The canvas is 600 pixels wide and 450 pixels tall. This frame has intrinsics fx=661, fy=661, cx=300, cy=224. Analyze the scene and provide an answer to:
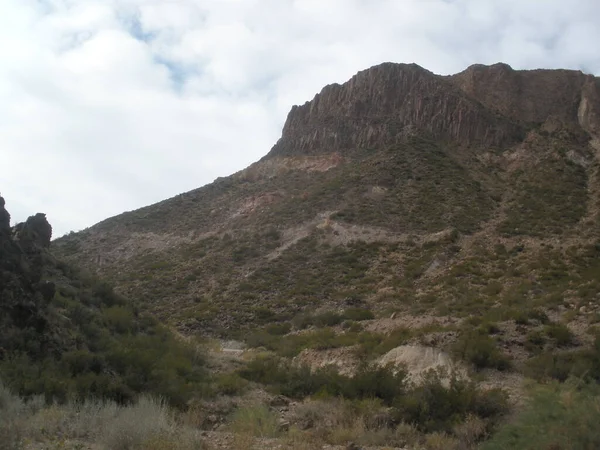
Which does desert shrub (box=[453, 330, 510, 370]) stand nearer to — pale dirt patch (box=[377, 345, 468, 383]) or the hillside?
the hillside

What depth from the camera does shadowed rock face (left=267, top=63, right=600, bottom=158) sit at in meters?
58.9

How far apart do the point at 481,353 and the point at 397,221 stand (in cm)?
2707

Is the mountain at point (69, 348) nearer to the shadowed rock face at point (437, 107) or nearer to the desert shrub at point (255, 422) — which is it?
the desert shrub at point (255, 422)

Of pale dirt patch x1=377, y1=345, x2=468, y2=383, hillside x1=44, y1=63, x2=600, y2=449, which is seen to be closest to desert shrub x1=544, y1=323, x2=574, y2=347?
hillside x1=44, y1=63, x2=600, y2=449

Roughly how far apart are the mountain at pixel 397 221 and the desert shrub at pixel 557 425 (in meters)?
8.54

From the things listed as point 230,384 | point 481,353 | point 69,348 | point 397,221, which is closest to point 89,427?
point 69,348

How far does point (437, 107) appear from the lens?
6050cm

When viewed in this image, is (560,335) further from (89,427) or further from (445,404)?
(89,427)

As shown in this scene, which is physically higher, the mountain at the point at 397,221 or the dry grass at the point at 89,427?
the mountain at the point at 397,221

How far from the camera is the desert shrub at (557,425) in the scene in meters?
7.40

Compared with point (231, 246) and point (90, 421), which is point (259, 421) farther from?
point (231, 246)

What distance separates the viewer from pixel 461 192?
47.7 meters

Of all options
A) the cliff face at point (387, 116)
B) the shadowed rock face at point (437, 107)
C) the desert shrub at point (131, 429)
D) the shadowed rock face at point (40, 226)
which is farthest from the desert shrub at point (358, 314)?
the cliff face at point (387, 116)

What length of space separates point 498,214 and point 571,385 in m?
35.2
